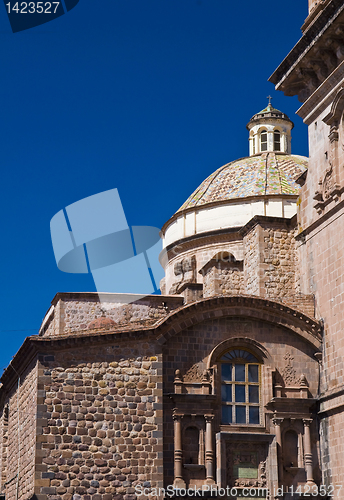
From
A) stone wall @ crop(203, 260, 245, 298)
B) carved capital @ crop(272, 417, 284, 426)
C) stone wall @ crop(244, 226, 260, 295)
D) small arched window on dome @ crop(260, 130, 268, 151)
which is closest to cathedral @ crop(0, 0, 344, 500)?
carved capital @ crop(272, 417, 284, 426)

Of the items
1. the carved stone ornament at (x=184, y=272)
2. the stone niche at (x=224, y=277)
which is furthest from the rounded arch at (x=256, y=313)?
the carved stone ornament at (x=184, y=272)

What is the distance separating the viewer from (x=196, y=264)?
89.2 feet

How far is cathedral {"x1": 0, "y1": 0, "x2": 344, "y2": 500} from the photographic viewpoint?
693 inches

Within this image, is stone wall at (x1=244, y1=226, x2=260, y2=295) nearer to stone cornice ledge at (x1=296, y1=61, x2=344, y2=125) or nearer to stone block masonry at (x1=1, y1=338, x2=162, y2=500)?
stone cornice ledge at (x1=296, y1=61, x2=344, y2=125)

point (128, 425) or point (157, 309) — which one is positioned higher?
point (157, 309)

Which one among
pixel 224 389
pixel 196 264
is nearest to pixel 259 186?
pixel 196 264

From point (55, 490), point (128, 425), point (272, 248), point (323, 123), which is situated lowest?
point (55, 490)

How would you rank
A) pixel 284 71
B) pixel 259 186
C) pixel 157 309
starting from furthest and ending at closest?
pixel 259 186 < pixel 157 309 < pixel 284 71

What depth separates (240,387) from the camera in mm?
19141

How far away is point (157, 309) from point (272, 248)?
417cm

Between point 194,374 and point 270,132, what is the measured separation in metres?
14.1

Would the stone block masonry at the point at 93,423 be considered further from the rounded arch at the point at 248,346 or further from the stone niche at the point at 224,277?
the stone niche at the point at 224,277

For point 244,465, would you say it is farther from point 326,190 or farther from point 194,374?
point 326,190

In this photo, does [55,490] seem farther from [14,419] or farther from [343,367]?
[343,367]
